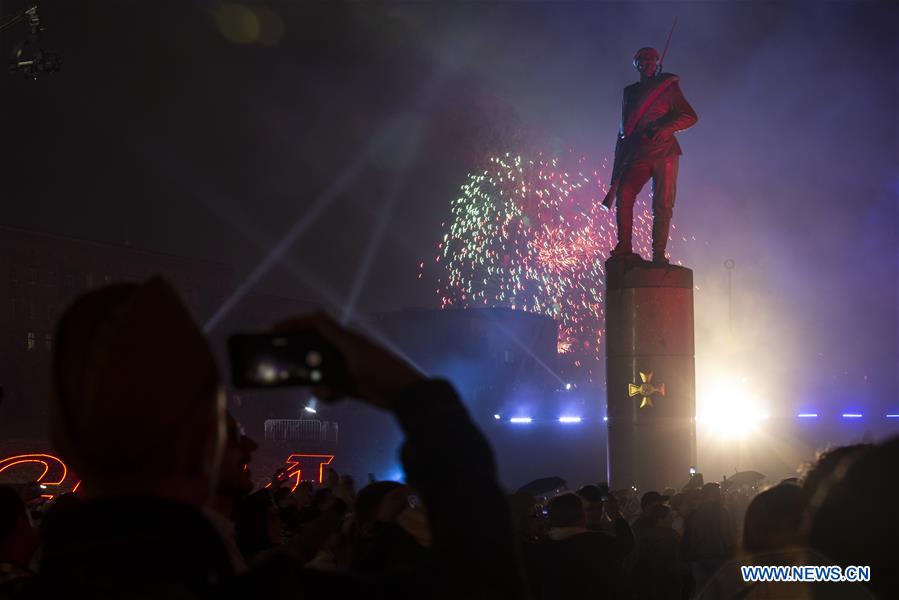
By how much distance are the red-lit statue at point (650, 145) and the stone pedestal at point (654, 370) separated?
62 cm

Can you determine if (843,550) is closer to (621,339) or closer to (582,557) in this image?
(582,557)

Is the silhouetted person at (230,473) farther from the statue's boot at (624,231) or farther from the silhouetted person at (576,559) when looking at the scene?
the statue's boot at (624,231)

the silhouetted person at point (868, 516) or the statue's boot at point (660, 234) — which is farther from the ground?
the statue's boot at point (660, 234)

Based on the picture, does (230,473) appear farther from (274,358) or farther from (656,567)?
(656,567)

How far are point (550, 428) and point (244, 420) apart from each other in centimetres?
2036

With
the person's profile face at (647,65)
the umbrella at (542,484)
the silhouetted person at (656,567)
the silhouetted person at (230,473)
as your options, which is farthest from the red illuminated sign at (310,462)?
the silhouetted person at (230,473)

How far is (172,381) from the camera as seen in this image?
1786mm

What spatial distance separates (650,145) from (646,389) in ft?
14.4

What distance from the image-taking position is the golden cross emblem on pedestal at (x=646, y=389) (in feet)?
60.1

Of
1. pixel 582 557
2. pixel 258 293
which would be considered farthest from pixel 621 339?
pixel 258 293

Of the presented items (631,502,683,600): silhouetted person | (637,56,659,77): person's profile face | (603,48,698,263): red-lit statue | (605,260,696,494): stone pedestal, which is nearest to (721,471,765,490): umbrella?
(605,260,696,494): stone pedestal

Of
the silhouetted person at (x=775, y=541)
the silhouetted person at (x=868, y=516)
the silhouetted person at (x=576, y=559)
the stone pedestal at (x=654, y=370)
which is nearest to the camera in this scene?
the silhouetted person at (x=868, y=516)

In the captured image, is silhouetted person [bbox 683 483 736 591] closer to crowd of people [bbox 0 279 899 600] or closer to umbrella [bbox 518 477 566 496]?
umbrella [bbox 518 477 566 496]

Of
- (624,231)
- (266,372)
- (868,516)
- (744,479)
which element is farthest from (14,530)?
(744,479)
